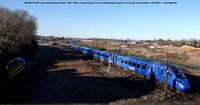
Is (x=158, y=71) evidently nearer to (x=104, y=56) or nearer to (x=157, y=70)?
(x=157, y=70)

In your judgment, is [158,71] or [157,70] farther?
[157,70]

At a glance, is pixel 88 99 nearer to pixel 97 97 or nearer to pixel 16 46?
pixel 97 97

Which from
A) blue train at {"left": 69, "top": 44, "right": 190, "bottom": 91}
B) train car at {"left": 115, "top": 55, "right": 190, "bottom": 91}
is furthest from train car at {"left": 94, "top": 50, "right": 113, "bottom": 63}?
train car at {"left": 115, "top": 55, "right": 190, "bottom": 91}

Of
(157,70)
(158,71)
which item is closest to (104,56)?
(157,70)

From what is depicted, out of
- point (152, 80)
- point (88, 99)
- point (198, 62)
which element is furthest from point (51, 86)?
point (198, 62)

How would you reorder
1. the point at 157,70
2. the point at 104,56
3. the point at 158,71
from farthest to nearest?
the point at 104,56
the point at 157,70
the point at 158,71

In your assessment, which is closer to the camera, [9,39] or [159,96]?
[159,96]

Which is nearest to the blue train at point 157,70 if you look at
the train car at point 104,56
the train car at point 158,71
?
the train car at point 158,71

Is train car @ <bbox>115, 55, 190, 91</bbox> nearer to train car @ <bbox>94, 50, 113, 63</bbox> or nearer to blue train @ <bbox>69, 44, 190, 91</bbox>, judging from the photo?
blue train @ <bbox>69, 44, 190, 91</bbox>

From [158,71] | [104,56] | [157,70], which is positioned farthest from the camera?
[104,56]

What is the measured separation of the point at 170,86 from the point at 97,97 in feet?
28.9

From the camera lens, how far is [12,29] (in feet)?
79.2

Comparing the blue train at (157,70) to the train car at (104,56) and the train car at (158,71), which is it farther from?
the train car at (104,56)

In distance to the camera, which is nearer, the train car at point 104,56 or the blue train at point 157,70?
the blue train at point 157,70
